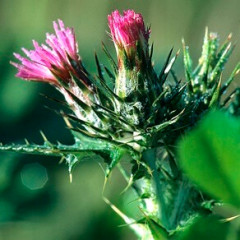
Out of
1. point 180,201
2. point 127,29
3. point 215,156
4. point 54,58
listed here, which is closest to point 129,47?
point 127,29

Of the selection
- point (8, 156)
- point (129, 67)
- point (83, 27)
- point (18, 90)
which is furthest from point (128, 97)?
point (83, 27)

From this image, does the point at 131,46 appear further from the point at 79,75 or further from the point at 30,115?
the point at 30,115

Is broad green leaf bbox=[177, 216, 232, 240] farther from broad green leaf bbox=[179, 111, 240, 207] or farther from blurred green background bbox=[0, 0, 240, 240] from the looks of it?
blurred green background bbox=[0, 0, 240, 240]

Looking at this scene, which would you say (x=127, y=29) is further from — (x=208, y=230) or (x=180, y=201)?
(x=208, y=230)

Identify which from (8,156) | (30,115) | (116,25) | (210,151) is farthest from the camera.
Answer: (30,115)

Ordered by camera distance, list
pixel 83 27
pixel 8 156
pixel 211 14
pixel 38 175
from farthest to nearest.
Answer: pixel 83 27 → pixel 211 14 → pixel 38 175 → pixel 8 156

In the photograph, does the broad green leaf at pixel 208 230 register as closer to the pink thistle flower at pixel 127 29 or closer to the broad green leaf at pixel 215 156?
the broad green leaf at pixel 215 156

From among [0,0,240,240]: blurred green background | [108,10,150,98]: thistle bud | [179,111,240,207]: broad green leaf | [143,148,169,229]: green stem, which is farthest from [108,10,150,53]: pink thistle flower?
[0,0,240,240]: blurred green background
